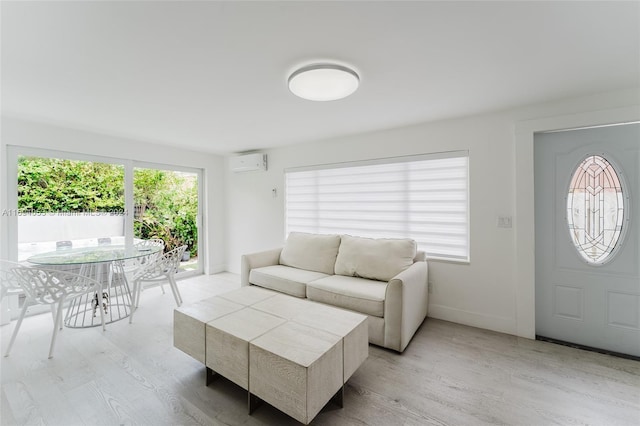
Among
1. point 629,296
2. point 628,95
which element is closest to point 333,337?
point 629,296

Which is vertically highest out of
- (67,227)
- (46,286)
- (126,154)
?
(126,154)

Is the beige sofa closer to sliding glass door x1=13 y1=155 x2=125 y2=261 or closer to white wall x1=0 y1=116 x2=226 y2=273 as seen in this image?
white wall x1=0 y1=116 x2=226 y2=273

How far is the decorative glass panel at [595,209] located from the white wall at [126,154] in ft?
16.7

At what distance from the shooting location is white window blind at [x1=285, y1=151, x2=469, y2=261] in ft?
9.87

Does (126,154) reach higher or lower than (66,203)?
higher

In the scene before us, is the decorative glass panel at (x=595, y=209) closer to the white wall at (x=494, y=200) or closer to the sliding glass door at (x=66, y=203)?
the white wall at (x=494, y=200)

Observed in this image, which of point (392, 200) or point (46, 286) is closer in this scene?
point (46, 286)

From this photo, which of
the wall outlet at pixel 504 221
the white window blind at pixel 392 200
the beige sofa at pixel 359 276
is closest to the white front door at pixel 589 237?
the wall outlet at pixel 504 221

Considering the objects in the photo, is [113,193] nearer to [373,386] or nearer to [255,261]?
[255,261]

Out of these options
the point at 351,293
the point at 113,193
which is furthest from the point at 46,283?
the point at 351,293

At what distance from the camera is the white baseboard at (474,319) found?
268cm

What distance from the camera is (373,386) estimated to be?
1.88m

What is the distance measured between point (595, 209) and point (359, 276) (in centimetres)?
229

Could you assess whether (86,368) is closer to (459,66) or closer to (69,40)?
(69,40)
